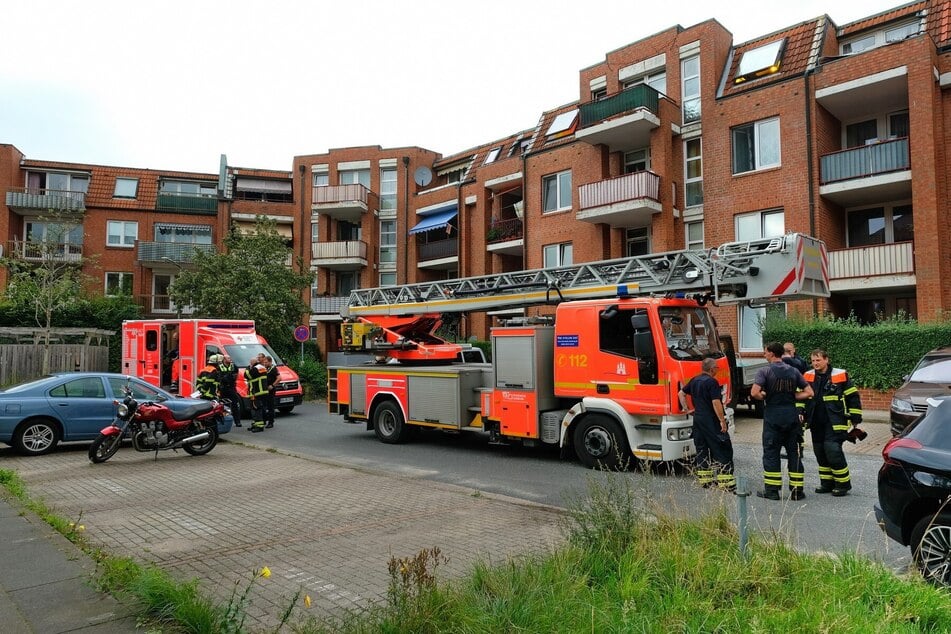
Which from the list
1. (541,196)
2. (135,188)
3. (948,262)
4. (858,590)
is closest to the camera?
(858,590)

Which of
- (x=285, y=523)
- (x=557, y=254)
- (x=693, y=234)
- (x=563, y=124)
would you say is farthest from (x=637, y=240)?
(x=285, y=523)

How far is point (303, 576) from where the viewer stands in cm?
450

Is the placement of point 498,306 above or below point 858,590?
above

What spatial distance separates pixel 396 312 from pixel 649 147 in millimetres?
13689

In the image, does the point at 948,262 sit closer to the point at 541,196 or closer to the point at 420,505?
the point at 541,196

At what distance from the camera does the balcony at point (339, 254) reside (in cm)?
3500

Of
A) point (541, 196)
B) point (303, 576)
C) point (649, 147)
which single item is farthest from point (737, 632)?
point (541, 196)

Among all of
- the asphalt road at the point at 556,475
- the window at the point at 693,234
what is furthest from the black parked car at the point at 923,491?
the window at the point at 693,234

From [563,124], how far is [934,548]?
24057mm

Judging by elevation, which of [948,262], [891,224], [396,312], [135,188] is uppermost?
[135,188]

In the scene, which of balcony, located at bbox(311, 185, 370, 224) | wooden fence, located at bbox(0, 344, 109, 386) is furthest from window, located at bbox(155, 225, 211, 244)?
wooden fence, located at bbox(0, 344, 109, 386)

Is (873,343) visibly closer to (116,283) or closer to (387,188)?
(387,188)

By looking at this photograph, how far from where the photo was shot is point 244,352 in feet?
56.2

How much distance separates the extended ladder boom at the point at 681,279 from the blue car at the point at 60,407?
5.38 metres
